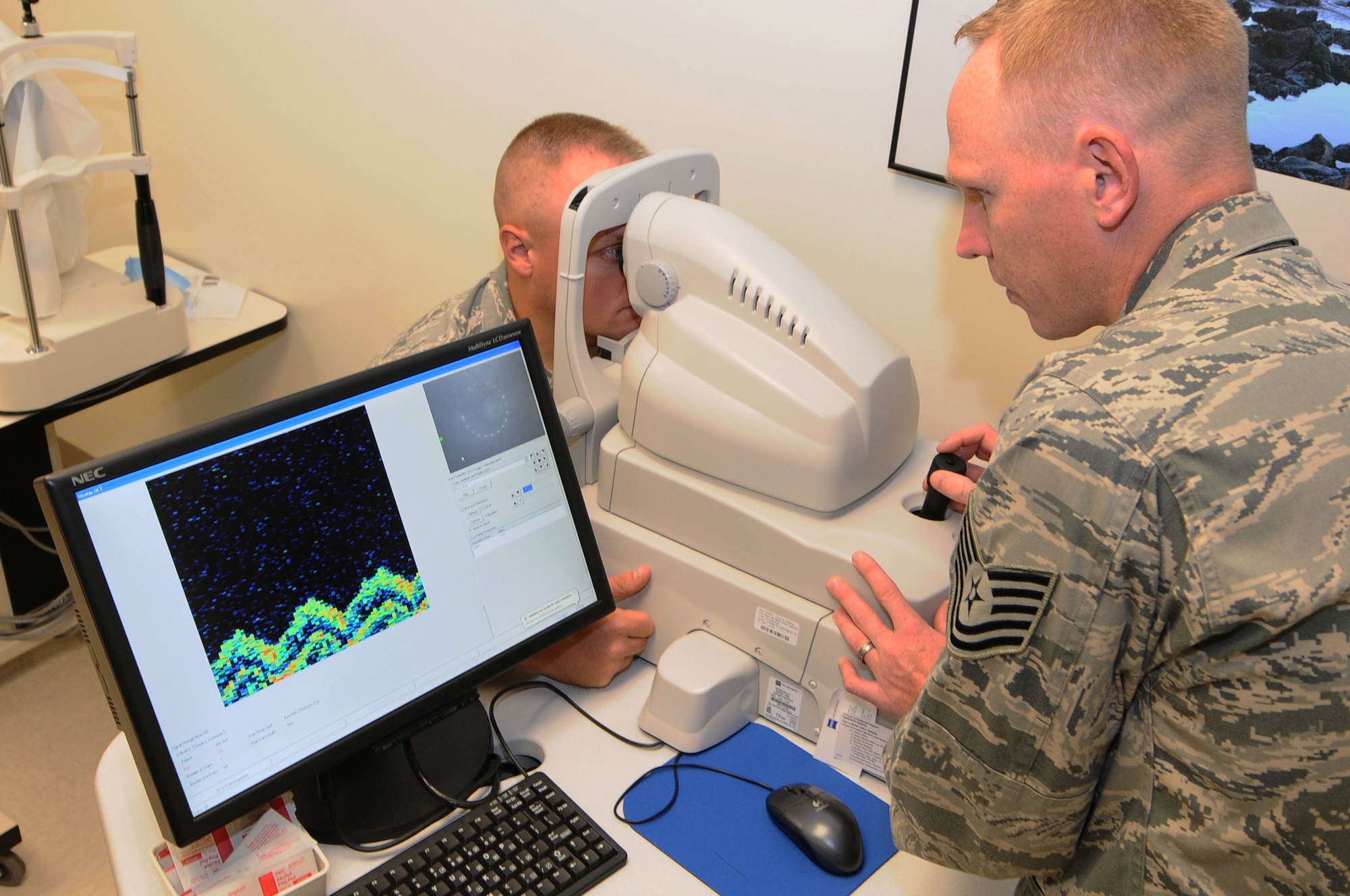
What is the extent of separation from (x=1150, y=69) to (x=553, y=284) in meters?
0.87

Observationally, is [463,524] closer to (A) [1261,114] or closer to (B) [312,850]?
(B) [312,850]

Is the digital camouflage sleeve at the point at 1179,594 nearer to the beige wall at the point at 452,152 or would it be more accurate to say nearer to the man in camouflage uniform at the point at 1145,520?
the man in camouflage uniform at the point at 1145,520

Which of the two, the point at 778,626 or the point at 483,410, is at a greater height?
the point at 483,410

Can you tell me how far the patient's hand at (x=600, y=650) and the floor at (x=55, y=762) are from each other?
112 centimetres

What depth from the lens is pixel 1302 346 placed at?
0.70 meters

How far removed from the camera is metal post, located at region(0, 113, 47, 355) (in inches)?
62.7

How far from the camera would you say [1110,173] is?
0.80m

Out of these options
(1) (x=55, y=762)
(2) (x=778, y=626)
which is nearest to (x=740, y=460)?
(2) (x=778, y=626)

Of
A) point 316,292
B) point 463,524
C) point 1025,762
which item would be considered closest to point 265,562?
point 463,524

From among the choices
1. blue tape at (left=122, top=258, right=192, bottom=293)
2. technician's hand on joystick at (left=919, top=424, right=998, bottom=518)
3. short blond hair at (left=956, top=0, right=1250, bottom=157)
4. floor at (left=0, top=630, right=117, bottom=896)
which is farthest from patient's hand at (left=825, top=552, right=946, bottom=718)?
blue tape at (left=122, top=258, right=192, bottom=293)

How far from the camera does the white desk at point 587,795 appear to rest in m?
0.94

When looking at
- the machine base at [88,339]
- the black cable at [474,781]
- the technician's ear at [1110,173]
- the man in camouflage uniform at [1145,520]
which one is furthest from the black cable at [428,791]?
the machine base at [88,339]

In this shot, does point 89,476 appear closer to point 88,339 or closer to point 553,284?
point 553,284

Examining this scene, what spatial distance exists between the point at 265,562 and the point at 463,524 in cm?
19
